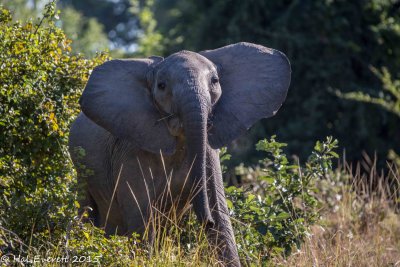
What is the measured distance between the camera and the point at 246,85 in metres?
8.41

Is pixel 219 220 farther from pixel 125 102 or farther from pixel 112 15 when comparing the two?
pixel 112 15

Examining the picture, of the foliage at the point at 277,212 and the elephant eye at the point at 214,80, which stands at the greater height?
the elephant eye at the point at 214,80

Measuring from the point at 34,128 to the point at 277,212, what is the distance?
1969 millimetres

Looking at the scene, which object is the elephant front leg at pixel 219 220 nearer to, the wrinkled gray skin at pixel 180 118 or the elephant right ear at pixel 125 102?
the wrinkled gray skin at pixel 180 118

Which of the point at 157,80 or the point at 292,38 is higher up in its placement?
the point at 157,80

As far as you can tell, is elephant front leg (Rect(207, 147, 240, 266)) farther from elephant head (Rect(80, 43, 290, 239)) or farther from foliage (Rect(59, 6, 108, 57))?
foliage (Rect(59, 6, 108, 57))

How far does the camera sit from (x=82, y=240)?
7395 millimetres

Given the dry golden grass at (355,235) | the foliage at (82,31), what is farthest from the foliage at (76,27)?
the dry golden grass at (355,235)

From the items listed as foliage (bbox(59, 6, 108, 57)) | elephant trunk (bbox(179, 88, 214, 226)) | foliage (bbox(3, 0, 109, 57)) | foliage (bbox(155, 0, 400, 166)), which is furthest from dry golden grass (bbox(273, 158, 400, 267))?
foliage (bbox(59, 6, 108, 57))

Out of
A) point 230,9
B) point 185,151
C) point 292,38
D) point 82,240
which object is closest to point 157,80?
point 185,151

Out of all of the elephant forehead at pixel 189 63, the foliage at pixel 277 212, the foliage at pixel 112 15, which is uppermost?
the elephant forehead at pixel 189 63

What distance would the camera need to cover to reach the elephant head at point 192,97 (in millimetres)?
7500

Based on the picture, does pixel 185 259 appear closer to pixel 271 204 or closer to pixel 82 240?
pixel 82 240

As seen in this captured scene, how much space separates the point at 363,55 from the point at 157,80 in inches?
452
